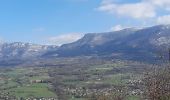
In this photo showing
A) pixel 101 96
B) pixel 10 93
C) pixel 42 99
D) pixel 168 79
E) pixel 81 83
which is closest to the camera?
pixel 168 79

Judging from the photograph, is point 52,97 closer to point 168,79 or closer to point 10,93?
point 10,93

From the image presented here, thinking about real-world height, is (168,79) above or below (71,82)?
above

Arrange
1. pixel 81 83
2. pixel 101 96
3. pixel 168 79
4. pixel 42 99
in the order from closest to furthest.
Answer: pixel 168 79
pixel 101 96
pixel 42 99
pixel 81 83

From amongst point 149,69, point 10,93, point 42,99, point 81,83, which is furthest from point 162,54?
point 81,83

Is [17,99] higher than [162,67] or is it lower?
lower

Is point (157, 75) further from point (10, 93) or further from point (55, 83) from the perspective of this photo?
point (55, 83)

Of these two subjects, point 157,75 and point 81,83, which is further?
point 81,83

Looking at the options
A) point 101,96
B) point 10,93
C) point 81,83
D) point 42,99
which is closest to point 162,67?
point 101,96

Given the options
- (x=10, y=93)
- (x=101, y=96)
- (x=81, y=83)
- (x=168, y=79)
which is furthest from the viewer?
(x=81, y=83)

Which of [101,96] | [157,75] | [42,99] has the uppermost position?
[157,75]
